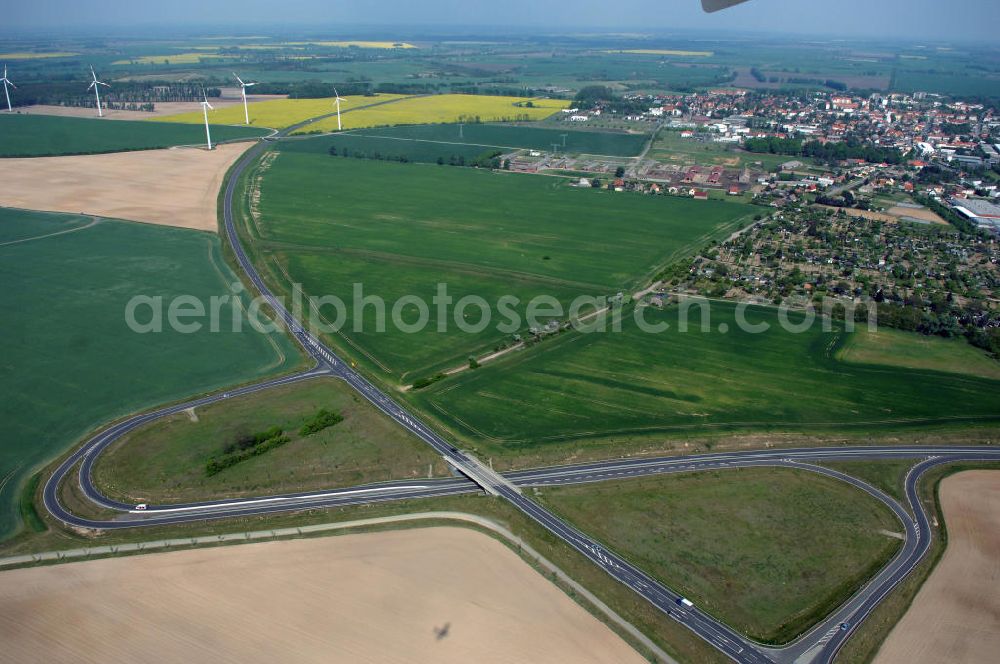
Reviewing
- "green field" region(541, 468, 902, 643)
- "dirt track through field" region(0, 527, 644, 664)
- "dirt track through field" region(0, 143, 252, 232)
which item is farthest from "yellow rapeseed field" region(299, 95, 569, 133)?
"green field" region(541, 468, 902, 643)

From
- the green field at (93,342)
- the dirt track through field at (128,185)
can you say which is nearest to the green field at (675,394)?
the green field at (93,342)

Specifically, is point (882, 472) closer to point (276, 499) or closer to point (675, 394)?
point (675, 394)

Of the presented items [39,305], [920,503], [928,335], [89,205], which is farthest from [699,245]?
[89,205]

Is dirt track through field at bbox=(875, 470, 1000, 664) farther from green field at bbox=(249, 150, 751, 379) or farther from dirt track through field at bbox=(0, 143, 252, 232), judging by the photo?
dirt track through field at bbox=(0, 143, 252, 232)

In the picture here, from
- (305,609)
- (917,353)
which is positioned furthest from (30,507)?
(917,353)

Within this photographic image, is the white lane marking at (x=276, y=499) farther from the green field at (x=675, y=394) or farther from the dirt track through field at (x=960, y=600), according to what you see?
the dirt track through field at (x=960, y=600)

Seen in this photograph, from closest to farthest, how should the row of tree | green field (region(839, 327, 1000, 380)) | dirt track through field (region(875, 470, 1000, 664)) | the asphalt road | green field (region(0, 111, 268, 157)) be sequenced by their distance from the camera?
dirt track through field (region(875, 470, 1000, 664))
the asphalt road
green field (region(839, 327, 1000, 380))
green field (region(0, 111, 268, 157))
the row of tree
